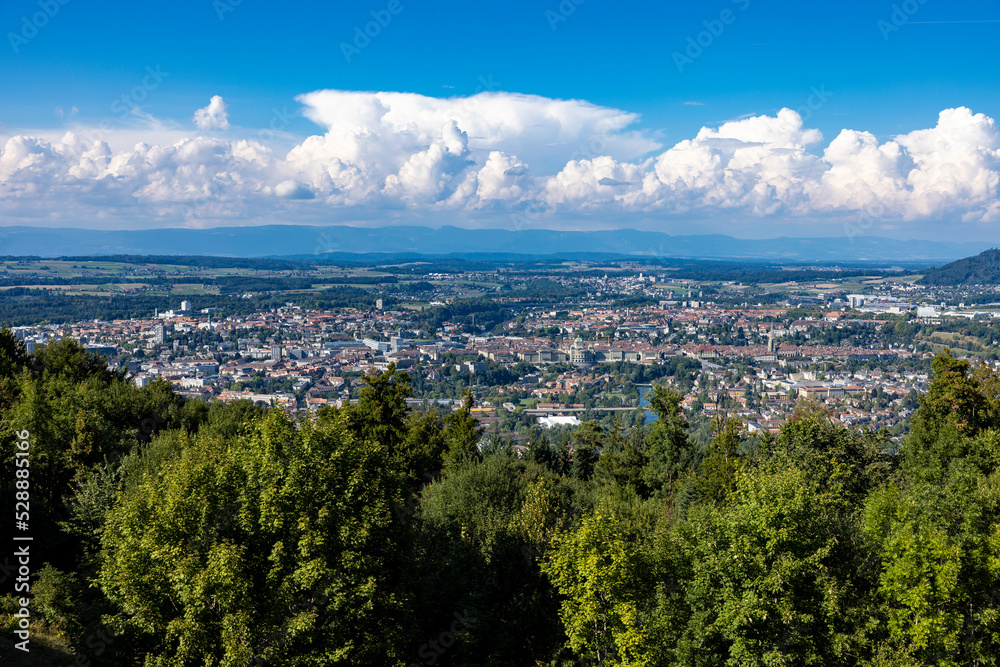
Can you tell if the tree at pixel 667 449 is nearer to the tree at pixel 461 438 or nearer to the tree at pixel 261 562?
the tree at pixel 461 438

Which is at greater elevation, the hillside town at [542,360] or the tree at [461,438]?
the tree at [461,438]

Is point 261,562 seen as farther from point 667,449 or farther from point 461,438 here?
point 667,449

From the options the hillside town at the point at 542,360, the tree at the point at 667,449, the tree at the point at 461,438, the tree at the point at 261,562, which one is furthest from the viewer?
the hillside town at the point at 542,360

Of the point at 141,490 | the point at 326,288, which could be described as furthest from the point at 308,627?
the point at 326,288

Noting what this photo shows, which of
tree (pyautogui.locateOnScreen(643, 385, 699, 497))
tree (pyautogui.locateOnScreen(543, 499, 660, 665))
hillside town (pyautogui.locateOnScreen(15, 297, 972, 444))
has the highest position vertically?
tree (pyautogui.locateOnScreen(543, 499, 660, 665))

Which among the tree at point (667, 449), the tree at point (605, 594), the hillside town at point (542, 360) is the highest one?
the tree at point (605, 594)

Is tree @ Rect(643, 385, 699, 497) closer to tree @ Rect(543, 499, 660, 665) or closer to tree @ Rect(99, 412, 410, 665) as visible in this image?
tree @ Rect(543, 499, 660, 665)

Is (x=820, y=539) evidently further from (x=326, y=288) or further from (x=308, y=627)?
(x=326, y=288)

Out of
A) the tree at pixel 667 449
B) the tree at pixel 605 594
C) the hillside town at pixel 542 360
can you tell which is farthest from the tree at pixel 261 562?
the hillside town at pixel 542 360

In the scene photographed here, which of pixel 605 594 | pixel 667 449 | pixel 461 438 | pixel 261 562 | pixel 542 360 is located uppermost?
pixel 261 562

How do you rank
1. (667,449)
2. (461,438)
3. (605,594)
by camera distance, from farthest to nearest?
(461,438), (667,449), (605,594)

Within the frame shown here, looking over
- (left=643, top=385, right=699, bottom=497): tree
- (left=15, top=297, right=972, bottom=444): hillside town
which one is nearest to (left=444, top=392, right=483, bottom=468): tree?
(left=643, top=385, right=699, bottom=497): tree

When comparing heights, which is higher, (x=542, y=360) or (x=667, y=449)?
(x=667, y=449)

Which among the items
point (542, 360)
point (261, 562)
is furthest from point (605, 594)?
point (542, 360)
